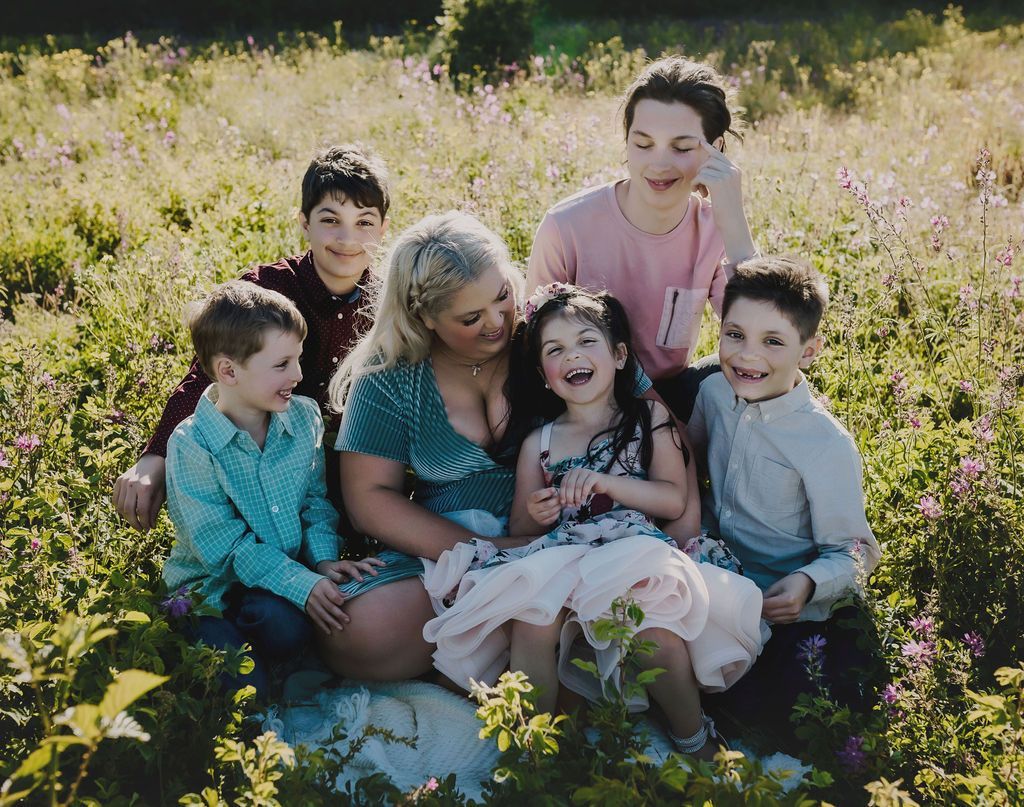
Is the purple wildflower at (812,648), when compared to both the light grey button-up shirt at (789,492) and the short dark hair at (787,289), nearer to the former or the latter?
the light grey button-up shirt at (789,492)

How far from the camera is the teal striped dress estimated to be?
2992 millimetres

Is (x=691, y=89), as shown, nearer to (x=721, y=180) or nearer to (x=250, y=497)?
(x=721, y=180)

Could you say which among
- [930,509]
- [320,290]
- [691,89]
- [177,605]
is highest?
[691,89]

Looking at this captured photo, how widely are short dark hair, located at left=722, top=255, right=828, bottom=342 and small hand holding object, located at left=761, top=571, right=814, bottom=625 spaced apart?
73 cm

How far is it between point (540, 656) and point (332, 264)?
1.64 metres

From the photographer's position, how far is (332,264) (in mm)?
3355

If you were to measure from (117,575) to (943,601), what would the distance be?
2329 millimetres

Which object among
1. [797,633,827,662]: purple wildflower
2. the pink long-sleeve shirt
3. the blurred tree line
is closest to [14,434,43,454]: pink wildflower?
the pink long-sleeve shirt

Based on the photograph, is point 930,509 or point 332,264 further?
point 332,264

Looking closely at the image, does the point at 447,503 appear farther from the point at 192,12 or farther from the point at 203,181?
the point at 192,12

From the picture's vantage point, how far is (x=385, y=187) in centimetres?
347

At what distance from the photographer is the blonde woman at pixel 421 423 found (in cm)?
281

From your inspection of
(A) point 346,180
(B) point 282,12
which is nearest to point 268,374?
(A) point 346,180

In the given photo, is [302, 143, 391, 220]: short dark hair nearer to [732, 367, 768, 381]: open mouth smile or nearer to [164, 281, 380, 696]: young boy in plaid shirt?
[164, 281, 380, 696]: young boy in plaid shirt
